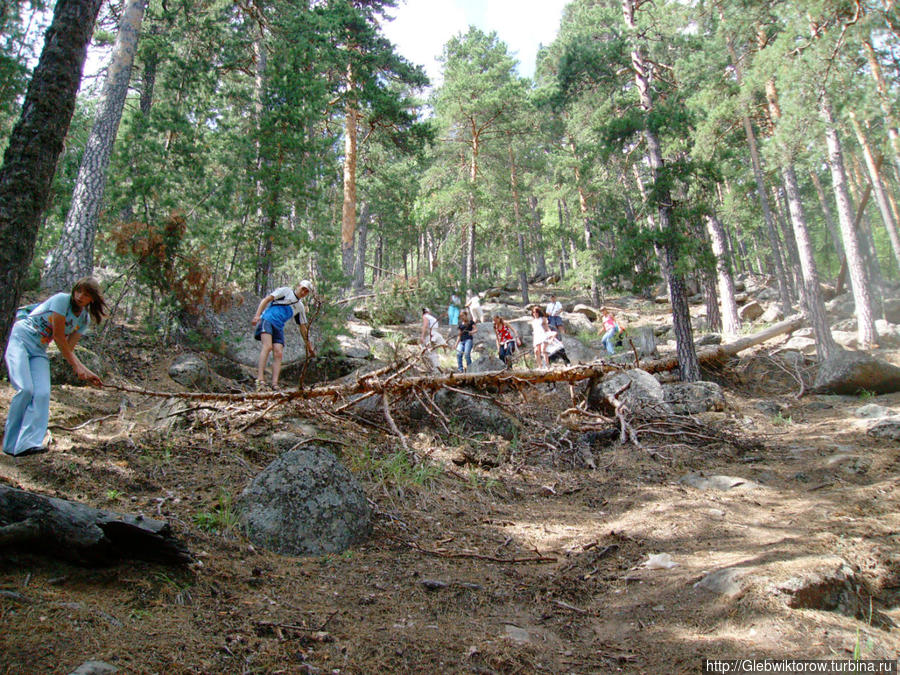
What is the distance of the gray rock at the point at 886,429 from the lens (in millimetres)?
6305

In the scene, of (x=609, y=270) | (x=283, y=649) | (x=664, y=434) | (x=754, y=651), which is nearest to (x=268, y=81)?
(x=609, y=270)

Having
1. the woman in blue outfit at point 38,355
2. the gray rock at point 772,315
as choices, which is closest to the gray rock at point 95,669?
the woman in blue outfit at point 38,355

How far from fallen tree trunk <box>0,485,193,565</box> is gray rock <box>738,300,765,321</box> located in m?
23.0

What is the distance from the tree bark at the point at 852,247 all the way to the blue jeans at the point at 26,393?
16040 mm

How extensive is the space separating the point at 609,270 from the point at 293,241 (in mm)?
6126

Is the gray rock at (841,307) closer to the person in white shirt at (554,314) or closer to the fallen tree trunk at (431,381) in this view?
the person in white shirt at (554,314)

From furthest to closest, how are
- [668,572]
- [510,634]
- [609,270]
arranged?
1. [609,270]
2. [668,572]
3. [510,634]

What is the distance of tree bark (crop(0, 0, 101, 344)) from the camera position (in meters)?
3.08

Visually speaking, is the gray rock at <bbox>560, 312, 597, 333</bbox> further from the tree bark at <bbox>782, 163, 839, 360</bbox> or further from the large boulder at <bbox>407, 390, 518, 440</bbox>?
the large boulder at <bbox>407, 390, 518, 440</bbox>

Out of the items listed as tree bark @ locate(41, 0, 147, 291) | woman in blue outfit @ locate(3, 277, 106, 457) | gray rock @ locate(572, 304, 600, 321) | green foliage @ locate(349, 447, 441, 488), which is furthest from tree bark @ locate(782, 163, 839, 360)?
tree bark @ locate(41, 0, 147, 291)

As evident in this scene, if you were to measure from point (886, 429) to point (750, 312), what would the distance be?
16441 millimetres

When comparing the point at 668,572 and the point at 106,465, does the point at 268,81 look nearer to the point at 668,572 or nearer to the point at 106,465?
the point at 106,465

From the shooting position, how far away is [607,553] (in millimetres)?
3533

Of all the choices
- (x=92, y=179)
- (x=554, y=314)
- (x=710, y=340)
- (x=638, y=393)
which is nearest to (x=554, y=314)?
(x=554, y=314)
